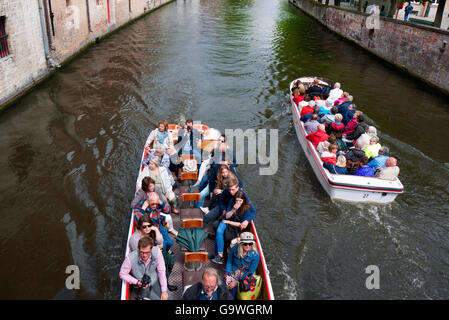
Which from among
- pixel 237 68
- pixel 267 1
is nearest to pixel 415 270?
pixel 237 68

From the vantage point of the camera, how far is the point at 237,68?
19453 mm

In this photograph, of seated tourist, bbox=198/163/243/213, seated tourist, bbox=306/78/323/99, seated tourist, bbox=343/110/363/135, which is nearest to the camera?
seated tourist, bbox=198/163/243/213

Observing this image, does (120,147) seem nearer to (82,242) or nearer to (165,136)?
(165,136)

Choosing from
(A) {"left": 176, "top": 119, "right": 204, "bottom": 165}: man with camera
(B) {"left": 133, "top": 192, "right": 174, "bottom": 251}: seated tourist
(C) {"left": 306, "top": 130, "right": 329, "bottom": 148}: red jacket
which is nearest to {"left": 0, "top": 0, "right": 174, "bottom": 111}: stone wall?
(A) {"left": 176, "top": 119, "right": 204, "bottom": 165}: man with camera

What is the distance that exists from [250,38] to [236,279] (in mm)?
24499

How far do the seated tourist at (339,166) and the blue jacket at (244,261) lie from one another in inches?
168

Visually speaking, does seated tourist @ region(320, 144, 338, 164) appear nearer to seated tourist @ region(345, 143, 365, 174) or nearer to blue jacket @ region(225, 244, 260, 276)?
seated tourist @ region(345, 143, 365, 174)

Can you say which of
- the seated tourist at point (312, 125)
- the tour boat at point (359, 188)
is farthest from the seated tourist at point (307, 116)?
the tour boat at point (359, 188)

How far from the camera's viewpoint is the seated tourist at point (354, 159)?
28.1 ft

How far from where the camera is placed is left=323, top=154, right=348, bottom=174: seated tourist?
8461mm

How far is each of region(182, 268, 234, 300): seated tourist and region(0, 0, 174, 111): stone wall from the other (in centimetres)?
1077

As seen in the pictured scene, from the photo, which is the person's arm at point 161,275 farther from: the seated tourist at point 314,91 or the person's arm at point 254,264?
the seated tourist at point 314,91
